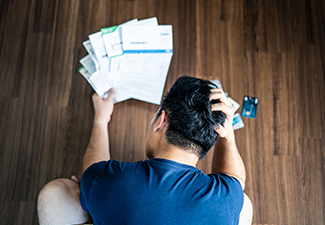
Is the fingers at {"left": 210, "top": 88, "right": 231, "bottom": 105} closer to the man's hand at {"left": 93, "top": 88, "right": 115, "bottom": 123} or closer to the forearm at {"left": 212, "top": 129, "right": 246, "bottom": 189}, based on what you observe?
the forearm at {"left": 212, "top": 129, "right": 246, "bottom": 189}

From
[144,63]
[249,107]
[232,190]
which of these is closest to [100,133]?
[144,63]

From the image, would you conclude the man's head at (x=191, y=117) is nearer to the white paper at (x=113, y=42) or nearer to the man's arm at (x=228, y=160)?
the man's arm at (x=228, y=160)

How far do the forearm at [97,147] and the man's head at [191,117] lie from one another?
0.42 metres

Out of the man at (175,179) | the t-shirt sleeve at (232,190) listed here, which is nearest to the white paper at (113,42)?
the man at (175,179)

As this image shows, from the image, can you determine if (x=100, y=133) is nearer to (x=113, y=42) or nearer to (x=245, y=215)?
(x=113, y=42)

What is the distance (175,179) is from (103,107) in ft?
2.21

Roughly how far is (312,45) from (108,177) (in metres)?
1.43

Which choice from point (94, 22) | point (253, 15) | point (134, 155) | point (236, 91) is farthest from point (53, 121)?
point (253, 15)

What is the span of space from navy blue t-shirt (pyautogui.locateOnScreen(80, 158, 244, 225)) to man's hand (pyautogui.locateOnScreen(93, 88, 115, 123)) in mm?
470

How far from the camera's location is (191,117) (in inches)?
29.2

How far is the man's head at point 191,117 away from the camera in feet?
2.44

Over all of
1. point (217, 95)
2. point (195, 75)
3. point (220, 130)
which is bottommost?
point (220, 130)

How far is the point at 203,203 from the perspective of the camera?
689mm

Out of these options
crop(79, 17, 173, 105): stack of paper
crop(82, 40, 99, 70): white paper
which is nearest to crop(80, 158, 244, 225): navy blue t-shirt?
crop(79, 17, 173, 105): stack of paper
